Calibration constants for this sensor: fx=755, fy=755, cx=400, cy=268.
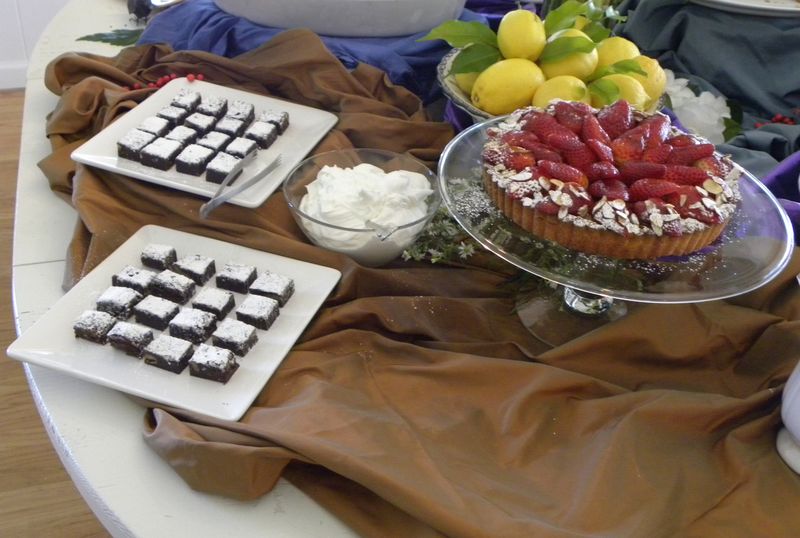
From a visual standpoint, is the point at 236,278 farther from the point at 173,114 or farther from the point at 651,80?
the point at 651,80

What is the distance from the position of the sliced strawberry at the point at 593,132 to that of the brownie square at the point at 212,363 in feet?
1.47

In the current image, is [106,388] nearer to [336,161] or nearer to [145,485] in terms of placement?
[145,485]

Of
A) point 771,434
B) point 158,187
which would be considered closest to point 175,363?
point 158,187

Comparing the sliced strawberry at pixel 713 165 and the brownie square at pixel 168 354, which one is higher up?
the sliced strawberry at pixel 713 165

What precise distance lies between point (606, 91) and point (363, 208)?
0.39 meters

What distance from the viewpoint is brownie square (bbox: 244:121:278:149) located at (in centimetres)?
108

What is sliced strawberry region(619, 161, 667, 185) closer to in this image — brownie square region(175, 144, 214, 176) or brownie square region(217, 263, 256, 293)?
brownie square region(217, 263, 256, 293)

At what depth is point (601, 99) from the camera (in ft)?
3.44

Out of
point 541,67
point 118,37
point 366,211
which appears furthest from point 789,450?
point 118,37

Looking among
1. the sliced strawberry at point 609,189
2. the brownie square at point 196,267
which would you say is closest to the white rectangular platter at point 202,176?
the brownie square at point 196,267

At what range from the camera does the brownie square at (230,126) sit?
1.09 m

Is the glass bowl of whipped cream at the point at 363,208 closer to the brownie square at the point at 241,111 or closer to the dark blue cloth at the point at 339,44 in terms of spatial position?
the brownie square at the point at 241,111

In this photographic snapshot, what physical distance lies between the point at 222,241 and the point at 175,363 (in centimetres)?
23

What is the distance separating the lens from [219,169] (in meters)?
0.99
